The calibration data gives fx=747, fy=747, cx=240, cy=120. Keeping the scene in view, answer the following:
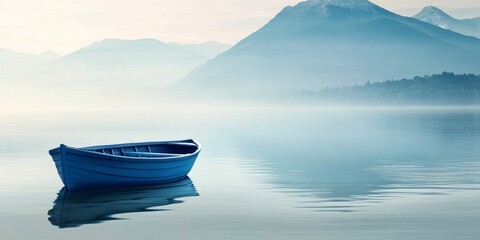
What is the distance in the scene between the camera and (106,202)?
1150 inches

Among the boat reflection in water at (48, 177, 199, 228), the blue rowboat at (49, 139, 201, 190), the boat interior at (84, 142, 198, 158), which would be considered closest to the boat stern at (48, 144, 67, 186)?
the blue rowboat at (49, 139, 201, 190)

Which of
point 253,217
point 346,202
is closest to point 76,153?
point 253,217

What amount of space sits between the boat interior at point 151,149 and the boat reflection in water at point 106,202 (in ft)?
11.6

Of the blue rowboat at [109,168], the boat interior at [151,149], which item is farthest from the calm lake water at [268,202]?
the boat interior at [151,149]

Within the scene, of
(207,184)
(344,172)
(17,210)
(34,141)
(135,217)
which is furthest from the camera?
(34,141)

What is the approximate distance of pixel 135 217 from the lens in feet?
84.4

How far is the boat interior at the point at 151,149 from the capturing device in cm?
3781

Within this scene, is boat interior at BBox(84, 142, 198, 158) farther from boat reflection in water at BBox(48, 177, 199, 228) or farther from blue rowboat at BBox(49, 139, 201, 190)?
boat reflection in water at BBox(48, 177, 199, 228)

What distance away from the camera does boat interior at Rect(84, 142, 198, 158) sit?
37812 millimetres

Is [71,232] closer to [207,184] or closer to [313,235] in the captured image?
[313,235]

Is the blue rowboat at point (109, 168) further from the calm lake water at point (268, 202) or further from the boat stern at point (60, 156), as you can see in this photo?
the calm lake water at point (268, 202)

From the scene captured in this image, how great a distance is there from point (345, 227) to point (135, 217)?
23.7 feet

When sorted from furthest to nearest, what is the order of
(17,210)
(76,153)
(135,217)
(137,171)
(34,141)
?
(34,141) → (137,171) → (76,153) → (17,210) → (135,217)

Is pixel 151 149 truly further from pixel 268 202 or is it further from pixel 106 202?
pixel 268 202
